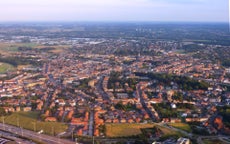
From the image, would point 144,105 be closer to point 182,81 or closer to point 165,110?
point 165,110

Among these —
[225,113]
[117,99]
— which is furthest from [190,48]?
[225,113]

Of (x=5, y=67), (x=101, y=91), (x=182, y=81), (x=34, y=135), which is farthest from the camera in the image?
(x=5, y=67)

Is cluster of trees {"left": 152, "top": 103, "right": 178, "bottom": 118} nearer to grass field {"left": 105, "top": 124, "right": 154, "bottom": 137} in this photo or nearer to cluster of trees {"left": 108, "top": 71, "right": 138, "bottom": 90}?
grass field {"left": 105, "top": 124, "right": 154, "bottom": 137}

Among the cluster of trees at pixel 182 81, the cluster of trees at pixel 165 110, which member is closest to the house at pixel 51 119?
the cluster of trees at pixel 165 110

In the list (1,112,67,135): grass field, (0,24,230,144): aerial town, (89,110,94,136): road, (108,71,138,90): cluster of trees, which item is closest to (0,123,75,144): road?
(0,24,230,144): aerial town

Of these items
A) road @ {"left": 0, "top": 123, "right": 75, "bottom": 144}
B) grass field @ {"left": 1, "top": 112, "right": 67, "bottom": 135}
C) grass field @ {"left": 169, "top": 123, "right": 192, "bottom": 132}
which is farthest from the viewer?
grass field @ {"left": 169, "top": 123, "right": 192, "bottom": 132}

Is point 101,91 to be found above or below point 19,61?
below

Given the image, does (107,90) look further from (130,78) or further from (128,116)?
(128,116)
